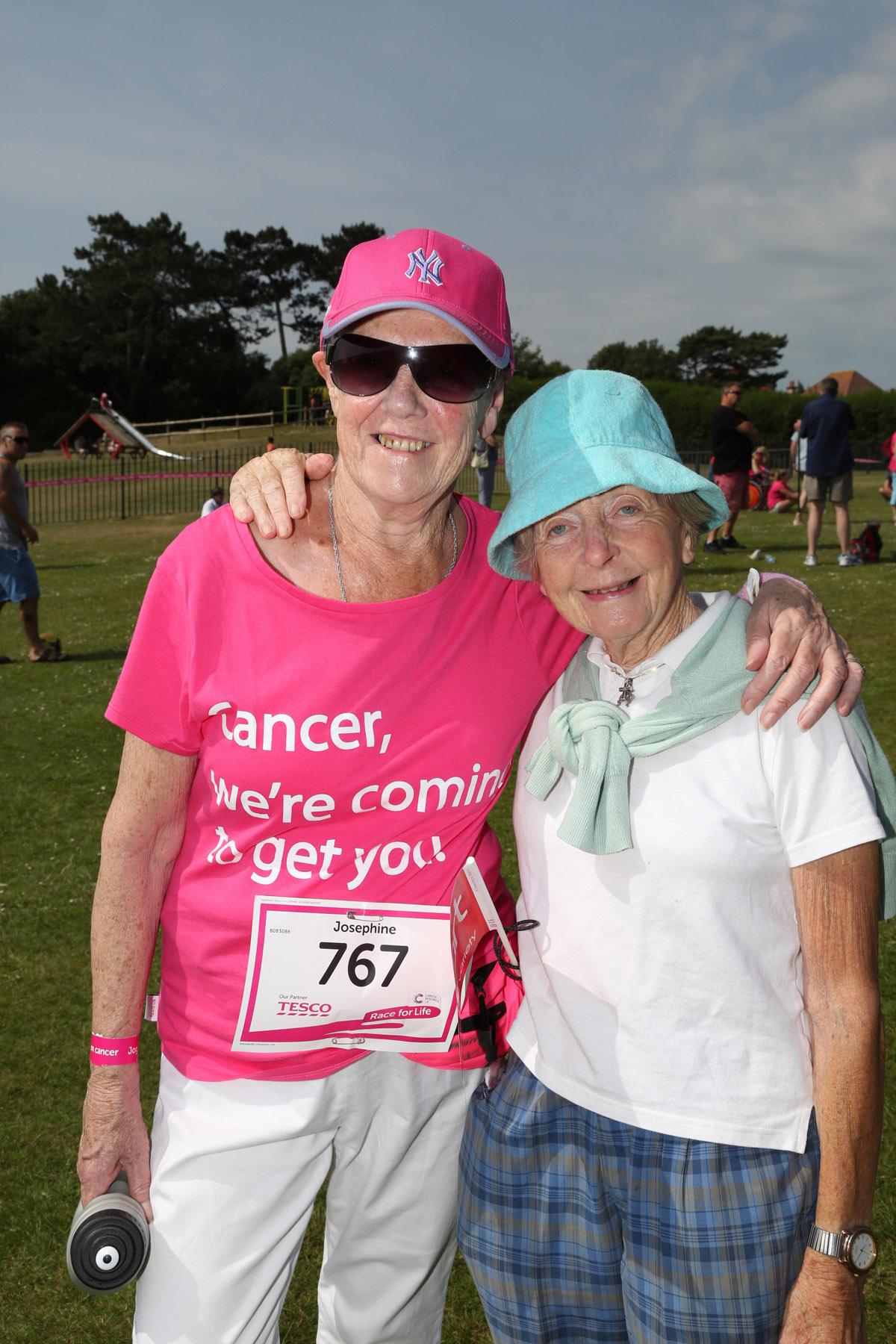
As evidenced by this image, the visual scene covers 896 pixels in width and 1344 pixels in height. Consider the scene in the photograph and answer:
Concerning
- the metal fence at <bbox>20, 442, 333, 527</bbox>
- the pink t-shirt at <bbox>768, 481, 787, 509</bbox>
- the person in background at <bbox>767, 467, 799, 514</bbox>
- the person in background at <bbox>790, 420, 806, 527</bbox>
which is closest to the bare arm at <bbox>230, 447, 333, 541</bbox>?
the person in background at <bbox>790, 420, 806, 527</bbox>

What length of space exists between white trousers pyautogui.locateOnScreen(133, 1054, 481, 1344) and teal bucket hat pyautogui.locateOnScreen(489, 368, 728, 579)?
3.80 ft

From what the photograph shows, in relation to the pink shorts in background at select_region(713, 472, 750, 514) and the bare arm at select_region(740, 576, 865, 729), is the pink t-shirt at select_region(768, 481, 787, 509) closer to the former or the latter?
the pink shorts in background at select_region(713, 472, 750, 514)

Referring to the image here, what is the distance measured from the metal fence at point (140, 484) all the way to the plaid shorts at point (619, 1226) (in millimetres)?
23532

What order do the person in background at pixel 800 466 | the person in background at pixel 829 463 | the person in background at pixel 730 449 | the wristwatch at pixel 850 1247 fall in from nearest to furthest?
the wristwatch at pixel 850 1247 < the person in background at pixel 829 463 < the person in background at pixel 800 466 < the person in background at pixel 730 449

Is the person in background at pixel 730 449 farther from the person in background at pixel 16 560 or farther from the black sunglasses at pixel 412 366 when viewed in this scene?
the black sunglasses at pixel 412 366

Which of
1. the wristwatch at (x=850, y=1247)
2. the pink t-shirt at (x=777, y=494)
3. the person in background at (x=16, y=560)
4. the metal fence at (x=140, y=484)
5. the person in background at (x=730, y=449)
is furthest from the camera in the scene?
the metal fence at (x=140, y=484)

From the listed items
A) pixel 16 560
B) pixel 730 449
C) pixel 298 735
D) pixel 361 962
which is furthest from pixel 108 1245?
pixel 730 449

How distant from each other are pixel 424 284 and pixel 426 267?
32 mm

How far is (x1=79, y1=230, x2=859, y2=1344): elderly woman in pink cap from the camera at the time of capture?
197 cm

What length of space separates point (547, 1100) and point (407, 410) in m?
1.27

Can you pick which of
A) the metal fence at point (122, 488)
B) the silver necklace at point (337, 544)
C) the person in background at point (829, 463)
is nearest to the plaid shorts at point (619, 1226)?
the silver necklace at point (337, 544)

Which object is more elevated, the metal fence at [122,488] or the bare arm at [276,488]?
the metal fence at [122,488]

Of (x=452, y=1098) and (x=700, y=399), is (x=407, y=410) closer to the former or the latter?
(x=452, y=1098)

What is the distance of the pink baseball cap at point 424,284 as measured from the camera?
195 cm
